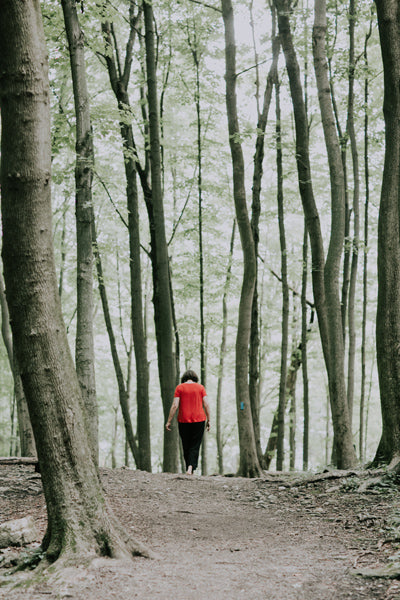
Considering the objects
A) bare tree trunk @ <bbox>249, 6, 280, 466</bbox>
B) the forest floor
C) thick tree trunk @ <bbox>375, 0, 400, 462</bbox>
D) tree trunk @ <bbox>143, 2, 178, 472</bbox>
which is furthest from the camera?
bare tree trunk @ <bbox>249, 6, 280, 466</bbox>

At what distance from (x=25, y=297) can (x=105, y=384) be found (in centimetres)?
2562

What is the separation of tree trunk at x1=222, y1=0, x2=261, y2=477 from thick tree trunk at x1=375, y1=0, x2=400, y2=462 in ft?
12.2

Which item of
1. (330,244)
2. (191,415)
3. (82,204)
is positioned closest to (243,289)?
(330,244)

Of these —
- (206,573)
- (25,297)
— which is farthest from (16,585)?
(25,297)

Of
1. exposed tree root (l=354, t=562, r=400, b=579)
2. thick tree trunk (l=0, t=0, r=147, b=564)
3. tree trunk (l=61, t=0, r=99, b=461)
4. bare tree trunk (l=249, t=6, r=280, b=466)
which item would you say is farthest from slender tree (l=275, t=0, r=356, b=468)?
thick tree trunk (l=0, t=0, r=147, b=564)

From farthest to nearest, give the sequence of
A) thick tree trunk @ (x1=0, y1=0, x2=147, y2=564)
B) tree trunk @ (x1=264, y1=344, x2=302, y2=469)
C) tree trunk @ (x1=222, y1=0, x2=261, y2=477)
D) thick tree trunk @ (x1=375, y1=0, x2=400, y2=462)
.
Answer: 1. tree trunk @ (x1=264, y1=344, x2=302, y2=469)
2. tree trunk @ (x1=222, y1=0, x2=261, y2=477)
3. thick tree trunk @ (x1=375, y1=0, x2=400, y2=462)
4. thick tree trunk @ (x1=0, y1=0, x2=147, y2=564)

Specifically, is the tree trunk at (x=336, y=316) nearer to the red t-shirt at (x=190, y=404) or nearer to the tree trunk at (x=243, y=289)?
the tree trunk at (x=243, y=289)

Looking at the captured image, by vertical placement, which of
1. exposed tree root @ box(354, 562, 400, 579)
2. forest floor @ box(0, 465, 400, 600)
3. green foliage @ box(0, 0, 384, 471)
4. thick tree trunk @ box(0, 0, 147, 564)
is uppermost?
green foliage @ box(0, 0, 384, 471)

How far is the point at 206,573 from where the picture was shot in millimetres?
3623

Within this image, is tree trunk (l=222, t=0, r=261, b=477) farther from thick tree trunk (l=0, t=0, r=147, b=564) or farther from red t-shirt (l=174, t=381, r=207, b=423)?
thick tree trunk (l=0, t=0, r=147, b=564)

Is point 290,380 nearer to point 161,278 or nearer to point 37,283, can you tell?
point 161,278

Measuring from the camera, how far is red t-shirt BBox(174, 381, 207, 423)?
362 inches

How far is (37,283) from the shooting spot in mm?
3525

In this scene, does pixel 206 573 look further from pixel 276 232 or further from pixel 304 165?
pixel 276 232
